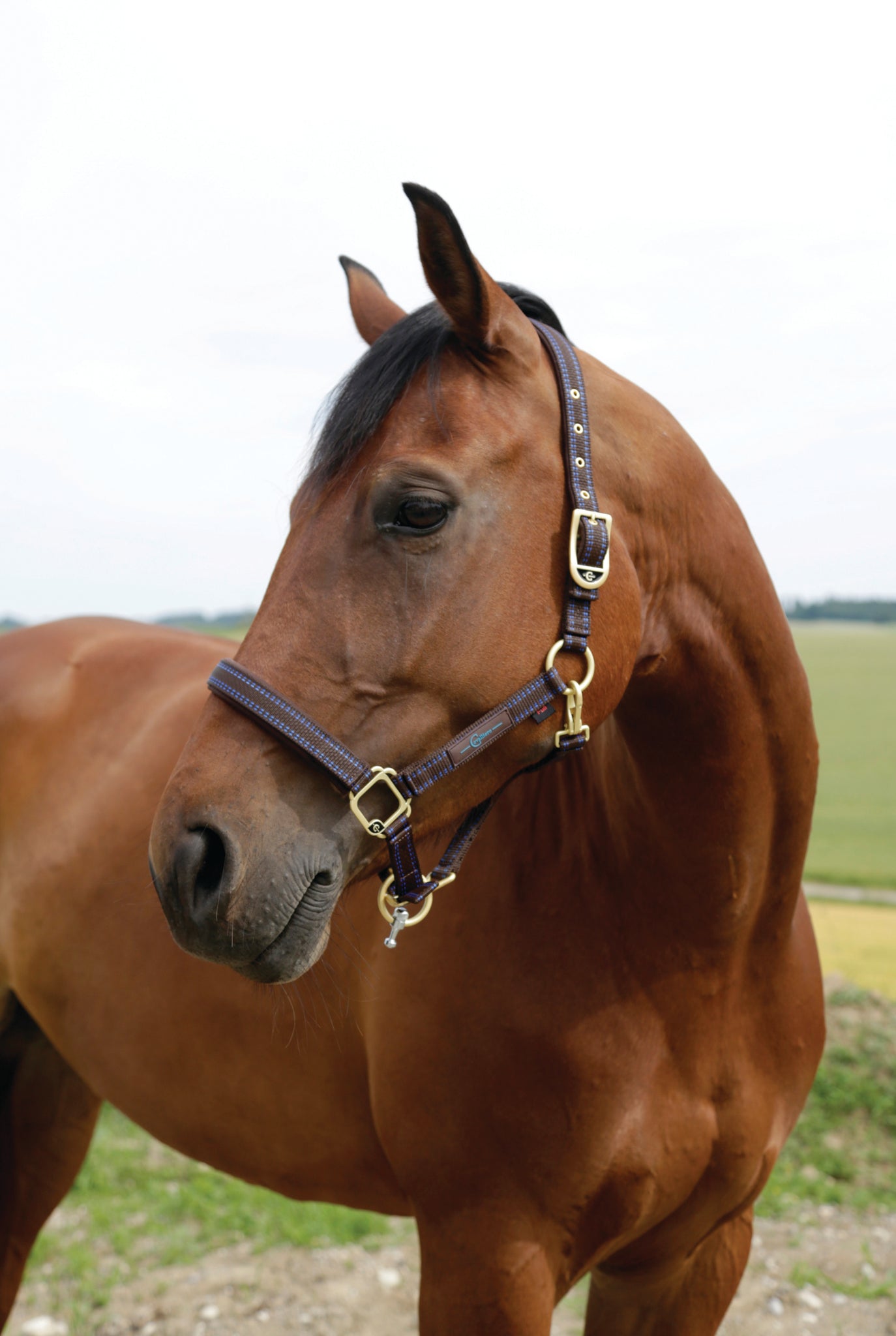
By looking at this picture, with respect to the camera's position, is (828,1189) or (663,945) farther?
(828,1189)

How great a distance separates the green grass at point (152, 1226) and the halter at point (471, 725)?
305cm

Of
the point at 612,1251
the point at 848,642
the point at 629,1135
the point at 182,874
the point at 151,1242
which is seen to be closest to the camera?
the point at 182,874

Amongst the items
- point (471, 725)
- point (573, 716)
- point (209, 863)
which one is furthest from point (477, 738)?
point (209, 863)

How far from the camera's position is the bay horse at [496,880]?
138 centimetres

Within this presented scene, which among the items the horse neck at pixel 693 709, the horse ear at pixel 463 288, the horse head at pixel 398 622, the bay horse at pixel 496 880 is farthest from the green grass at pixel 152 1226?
the horse ear at pixel 463 288

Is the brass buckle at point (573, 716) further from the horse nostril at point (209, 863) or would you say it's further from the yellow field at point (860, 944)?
the yellow field at point (860, 944)

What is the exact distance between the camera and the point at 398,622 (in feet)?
4.52

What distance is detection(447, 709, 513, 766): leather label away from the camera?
4.57 feet

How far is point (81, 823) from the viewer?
8.93 ft

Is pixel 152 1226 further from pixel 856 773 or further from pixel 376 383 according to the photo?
pixel 856 773

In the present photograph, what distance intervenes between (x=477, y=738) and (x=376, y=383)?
58 cm

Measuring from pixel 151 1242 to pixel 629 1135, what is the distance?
3.11 metres

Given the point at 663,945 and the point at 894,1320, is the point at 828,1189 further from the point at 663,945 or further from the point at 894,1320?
the point at 663,945

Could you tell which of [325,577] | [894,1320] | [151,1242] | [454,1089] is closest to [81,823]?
[454,1089]
